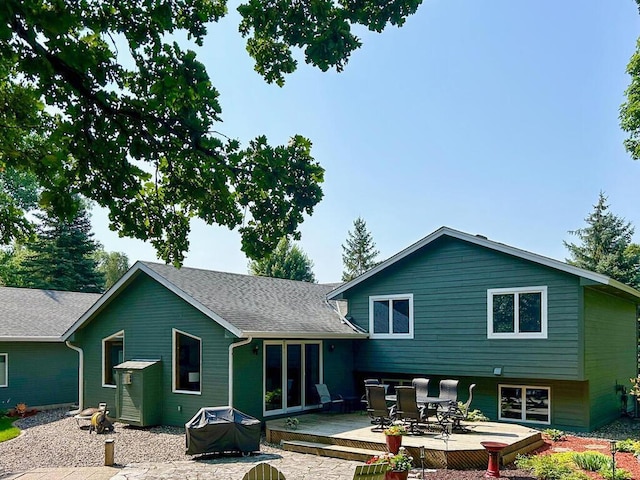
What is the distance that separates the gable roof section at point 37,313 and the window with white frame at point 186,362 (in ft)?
18.6

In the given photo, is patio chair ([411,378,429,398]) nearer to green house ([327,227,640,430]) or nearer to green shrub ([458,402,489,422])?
green shrub ([458,402,489,422])

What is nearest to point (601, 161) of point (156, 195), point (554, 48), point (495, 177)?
point (495, 177)

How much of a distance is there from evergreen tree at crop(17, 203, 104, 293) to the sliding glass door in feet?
77.0

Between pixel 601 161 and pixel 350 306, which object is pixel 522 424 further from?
pixel 601 161

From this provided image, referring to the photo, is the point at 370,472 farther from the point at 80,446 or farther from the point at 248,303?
the point at 248,303

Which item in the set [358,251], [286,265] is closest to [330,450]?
[286,265]

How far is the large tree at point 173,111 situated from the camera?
14.1ft

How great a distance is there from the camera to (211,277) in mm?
15875

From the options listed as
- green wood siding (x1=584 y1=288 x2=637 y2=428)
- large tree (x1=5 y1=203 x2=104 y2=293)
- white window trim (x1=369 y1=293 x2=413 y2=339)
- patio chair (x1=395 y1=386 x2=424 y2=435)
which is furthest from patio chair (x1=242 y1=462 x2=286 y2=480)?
large tree (x1=5 y1=203 x2=104 y2=293)

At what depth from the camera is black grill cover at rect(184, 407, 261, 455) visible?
33.6 feet

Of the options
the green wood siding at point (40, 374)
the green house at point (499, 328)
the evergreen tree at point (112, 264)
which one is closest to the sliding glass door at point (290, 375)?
the green house at point (499, 328)

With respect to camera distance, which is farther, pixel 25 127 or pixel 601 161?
pixel 601 161

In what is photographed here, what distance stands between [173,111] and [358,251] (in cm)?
4282

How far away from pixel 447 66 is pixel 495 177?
9.38 metres
